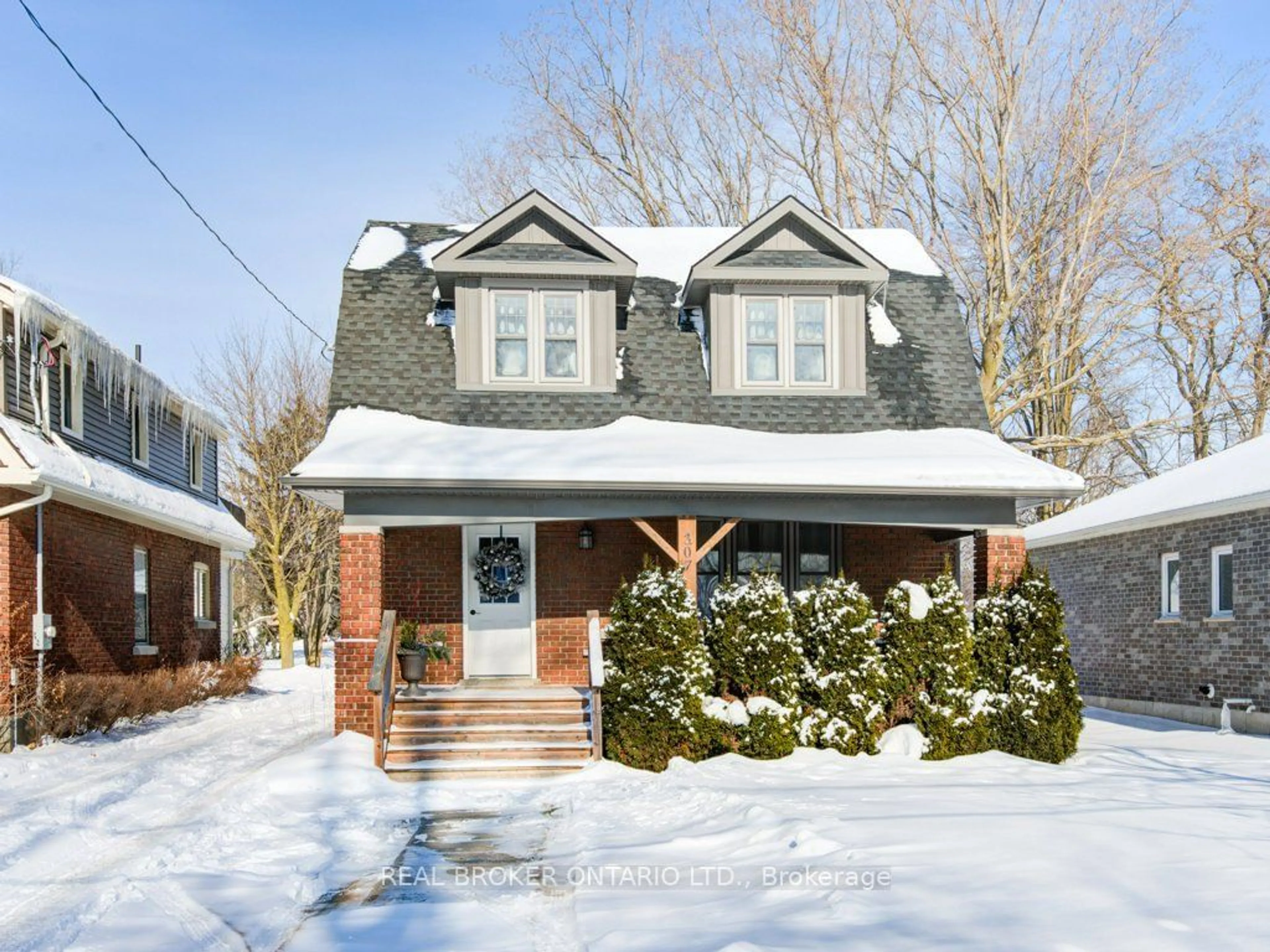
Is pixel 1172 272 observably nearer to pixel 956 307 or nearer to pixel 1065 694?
pixel 956 307

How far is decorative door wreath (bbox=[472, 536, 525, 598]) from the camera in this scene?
14242 millimetres

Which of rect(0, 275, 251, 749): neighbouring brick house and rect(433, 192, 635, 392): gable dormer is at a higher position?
rect(433, 192, 635, 392): gable dormer

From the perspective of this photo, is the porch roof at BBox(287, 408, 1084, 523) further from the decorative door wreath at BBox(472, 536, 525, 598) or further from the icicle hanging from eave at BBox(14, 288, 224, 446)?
the icicle hanging from eave at BBox(14, 288, 224, 446)

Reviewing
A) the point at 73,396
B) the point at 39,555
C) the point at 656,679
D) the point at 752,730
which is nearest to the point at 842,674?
the point at 752,730

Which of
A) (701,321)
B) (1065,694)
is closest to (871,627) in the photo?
(1065,694)

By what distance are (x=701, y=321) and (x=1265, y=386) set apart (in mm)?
18894

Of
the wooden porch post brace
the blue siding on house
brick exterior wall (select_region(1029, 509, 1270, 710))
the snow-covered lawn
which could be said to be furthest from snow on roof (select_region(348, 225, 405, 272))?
brick exterior wall (select_region(1029, 509, 1270, 710))

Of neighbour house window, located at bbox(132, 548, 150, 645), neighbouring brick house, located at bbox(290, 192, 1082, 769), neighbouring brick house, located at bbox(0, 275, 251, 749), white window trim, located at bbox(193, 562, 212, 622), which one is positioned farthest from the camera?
white window trim, located at bbox(193, 562, 212, 622)

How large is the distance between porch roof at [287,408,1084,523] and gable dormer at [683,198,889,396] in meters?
1.17

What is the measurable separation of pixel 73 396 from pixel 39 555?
2888 mm

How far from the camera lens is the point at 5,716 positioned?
12.7m

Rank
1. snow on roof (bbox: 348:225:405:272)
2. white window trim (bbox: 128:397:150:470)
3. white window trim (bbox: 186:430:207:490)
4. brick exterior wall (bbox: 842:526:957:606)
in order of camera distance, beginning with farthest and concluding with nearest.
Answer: white window trim (bbox: 186:430:207:490) < white window trim (bbox: 128:397:150:470) < snow on roof (bbox: 348:225:405:272) < brick exterior wall (bbox: 842:526:957:606)

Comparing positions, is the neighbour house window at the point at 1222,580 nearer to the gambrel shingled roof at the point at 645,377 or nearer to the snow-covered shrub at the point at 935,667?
the gambrel shingled roof at the point at 645,377

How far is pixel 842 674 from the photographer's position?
11.7m
